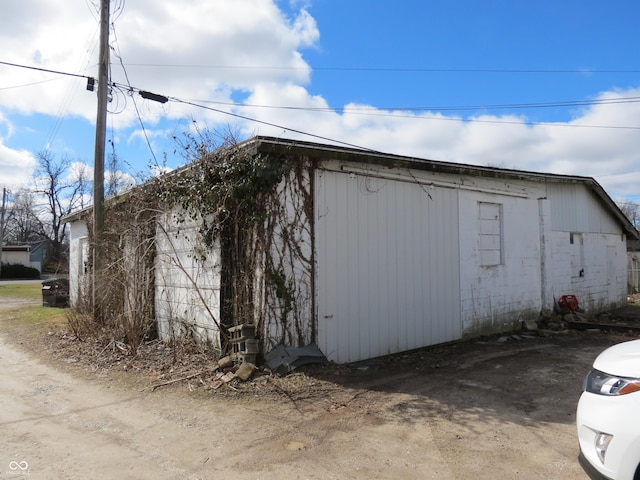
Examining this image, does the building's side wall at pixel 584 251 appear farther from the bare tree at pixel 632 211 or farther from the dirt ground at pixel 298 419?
the bare tree at pixel 632 211

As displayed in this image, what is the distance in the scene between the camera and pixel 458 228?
9.58 meters

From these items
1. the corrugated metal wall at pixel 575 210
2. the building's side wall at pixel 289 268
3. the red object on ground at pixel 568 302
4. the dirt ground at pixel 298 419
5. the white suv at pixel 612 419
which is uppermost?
the corrugated metal wall at pixel 575 210

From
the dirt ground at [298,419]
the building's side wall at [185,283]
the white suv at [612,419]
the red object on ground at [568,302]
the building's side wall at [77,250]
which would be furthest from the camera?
the building's side wall at [77,250]

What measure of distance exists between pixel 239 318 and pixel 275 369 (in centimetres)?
106

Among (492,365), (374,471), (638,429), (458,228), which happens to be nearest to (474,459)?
(374,471)

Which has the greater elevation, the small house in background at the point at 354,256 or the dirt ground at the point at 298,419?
the small house in background at the point at 354,256

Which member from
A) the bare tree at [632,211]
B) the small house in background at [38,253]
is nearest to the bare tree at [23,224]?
the small house in background at [38,253]

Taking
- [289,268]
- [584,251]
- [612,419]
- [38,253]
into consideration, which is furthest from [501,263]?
[38,253]

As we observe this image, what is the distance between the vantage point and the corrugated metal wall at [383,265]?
742 centimetres

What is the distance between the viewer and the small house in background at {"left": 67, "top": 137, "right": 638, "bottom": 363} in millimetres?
7066

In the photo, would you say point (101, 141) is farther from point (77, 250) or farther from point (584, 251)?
point (584, 251)

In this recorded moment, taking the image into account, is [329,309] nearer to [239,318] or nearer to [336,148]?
[239,318]

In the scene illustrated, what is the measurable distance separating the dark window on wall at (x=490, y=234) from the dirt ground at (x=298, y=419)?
2618mm

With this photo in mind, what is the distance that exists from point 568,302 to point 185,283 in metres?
9.51
